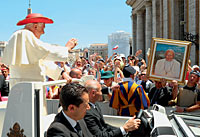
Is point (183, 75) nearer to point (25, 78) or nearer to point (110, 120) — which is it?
point (110, 120)

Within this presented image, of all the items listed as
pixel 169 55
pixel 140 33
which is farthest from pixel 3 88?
pixel 140 33

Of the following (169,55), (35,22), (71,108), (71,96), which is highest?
(35,22)

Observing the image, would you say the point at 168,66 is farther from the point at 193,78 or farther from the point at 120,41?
the point at 120,41

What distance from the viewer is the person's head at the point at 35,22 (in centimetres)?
353

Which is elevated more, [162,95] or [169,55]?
[169,55]

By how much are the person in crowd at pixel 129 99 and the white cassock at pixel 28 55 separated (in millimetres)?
2051

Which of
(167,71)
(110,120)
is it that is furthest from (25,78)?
(167,71)

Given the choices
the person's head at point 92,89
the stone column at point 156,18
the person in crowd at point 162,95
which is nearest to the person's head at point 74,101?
the person's head at point 92,89

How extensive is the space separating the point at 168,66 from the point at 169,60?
0.16 m

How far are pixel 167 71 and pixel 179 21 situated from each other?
15.6 meters

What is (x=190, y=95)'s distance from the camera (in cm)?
577

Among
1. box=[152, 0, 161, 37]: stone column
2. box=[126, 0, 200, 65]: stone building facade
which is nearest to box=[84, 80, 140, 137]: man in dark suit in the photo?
box=[126, 0, 200, 65]: stone building facade

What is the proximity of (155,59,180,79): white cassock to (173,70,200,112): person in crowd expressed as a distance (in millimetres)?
330

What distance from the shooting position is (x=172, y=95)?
589cm
